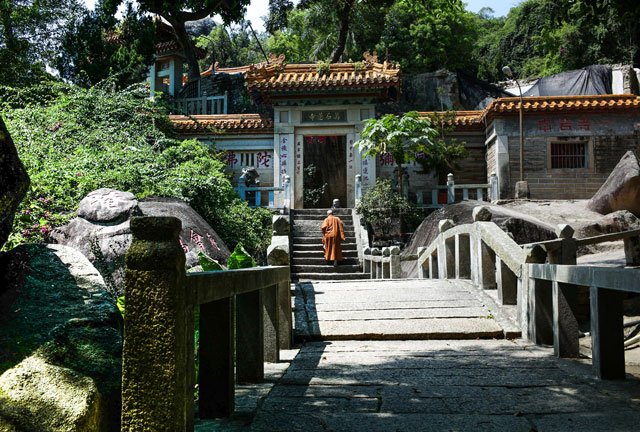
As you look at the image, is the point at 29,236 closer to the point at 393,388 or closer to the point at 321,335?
the point at 321,335

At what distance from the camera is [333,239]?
14.8 meters

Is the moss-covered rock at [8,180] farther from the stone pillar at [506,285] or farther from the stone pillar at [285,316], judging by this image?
the stone pillar at [506,285]

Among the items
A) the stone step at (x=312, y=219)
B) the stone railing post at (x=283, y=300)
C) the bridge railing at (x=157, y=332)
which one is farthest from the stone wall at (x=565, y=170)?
the bridge railing at (x=157, y=332)

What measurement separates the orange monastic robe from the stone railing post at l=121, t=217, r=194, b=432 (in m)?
12.7

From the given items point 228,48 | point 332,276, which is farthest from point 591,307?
point 228,48

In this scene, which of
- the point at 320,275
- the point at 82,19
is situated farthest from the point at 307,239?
the point at 82,19

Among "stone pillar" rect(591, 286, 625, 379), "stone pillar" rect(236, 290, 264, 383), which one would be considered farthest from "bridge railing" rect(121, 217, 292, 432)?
"stone pillar" rect(591, 286, 625, 379)

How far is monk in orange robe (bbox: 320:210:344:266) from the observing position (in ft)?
48.7

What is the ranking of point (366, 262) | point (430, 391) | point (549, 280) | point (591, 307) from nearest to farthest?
1. point (430, 391)
2. point (591, 307)
3. point (549, 280)
4. point (366, 262)

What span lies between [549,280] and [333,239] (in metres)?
10.0

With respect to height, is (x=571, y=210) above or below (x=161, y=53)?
below

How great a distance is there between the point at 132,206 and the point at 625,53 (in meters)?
24.7

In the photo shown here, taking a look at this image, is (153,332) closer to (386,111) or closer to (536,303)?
(536,303)

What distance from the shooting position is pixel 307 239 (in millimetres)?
16547
